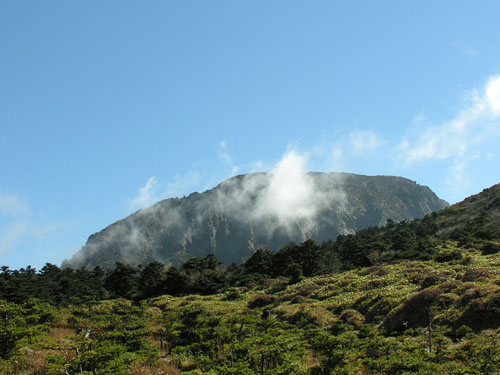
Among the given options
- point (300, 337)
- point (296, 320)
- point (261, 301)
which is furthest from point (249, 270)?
point (300, 337)

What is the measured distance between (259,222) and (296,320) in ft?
522

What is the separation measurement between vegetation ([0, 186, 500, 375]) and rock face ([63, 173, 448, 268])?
12154cm

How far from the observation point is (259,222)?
18325cm

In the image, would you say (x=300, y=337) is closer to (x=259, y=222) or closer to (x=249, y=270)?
(x=249, y=270)

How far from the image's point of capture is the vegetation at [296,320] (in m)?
11.9

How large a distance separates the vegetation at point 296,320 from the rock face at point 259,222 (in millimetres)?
121537

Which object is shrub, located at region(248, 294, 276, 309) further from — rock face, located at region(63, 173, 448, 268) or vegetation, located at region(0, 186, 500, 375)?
rock face, located at region(63, 173, 448, 268)

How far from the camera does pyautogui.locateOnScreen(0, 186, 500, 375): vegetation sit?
1194cm

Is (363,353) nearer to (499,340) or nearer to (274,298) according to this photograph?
(499,340)

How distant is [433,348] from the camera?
47.7 feet

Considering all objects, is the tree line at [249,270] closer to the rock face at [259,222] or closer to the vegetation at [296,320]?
the vegetation at [296,320]

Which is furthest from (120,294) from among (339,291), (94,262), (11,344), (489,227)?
(94,262)

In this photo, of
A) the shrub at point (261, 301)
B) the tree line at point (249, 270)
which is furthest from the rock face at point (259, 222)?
the shrub at point (261, 301)

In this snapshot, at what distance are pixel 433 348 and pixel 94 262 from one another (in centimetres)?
18671
